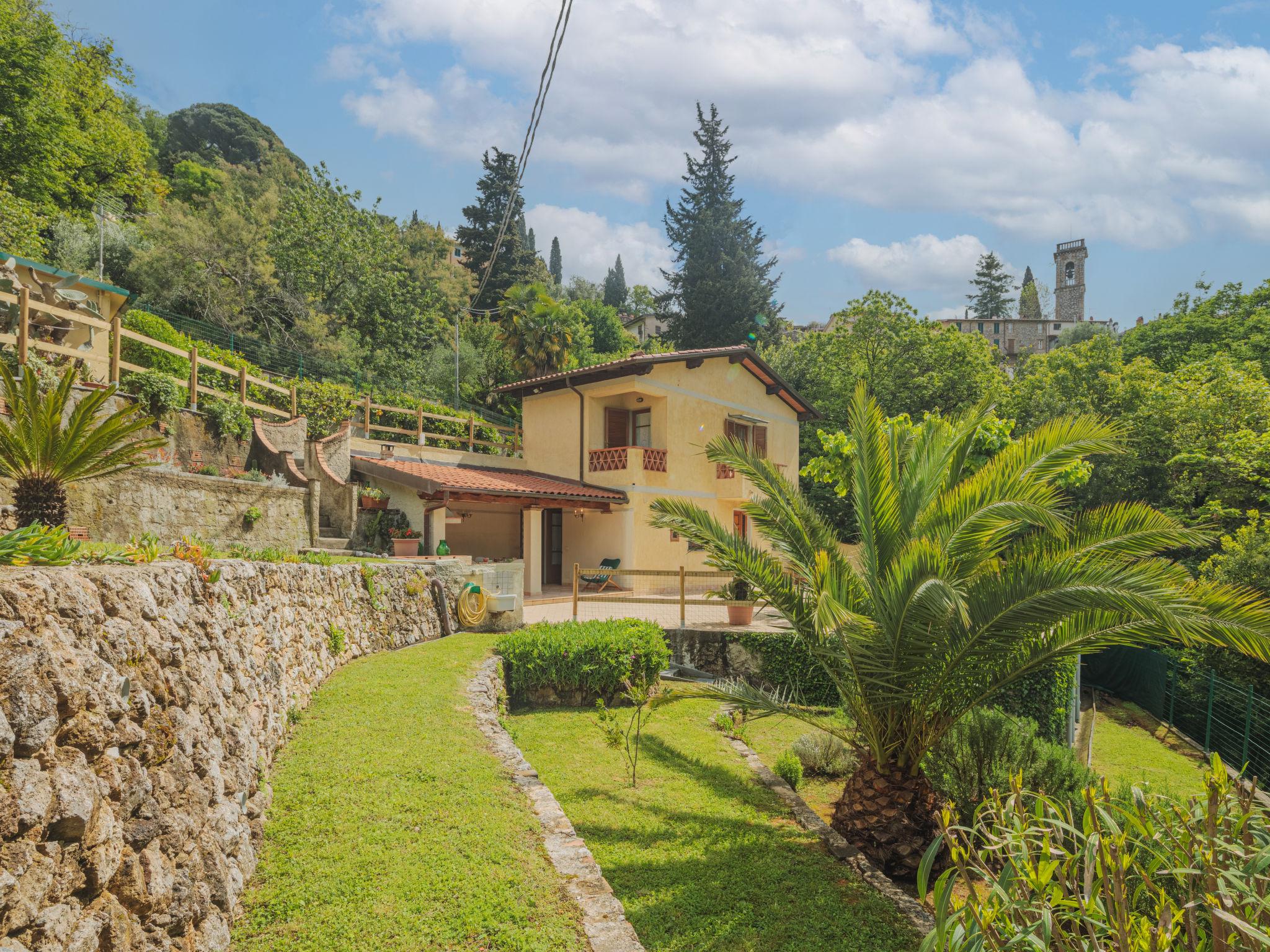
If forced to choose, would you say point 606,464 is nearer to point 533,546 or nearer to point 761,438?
point 533,546

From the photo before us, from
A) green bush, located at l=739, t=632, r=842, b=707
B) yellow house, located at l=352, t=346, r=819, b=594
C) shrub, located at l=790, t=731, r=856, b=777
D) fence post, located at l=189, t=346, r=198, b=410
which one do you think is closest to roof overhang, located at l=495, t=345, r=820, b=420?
yellow house, located at l=352, t=346, r=819, b=594

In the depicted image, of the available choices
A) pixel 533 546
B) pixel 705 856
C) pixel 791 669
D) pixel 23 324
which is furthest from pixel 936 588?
pixel 533 546

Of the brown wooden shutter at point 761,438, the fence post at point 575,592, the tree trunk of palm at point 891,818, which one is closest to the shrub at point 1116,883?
the tree trunk of palm at point 891,818

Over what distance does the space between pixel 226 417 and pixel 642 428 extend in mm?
12040

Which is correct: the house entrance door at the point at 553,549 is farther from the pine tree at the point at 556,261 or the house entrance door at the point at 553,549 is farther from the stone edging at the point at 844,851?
the pine tree at the point at 556,261

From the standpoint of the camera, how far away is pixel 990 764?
760cm

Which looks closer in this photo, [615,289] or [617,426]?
[617,426]

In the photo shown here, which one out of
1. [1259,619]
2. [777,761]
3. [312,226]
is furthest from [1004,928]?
[312,226]

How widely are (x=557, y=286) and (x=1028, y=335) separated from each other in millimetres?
48813

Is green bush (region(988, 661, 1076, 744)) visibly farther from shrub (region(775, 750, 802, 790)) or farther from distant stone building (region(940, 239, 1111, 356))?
distant stone building (region(940, 239, 1111, 356))

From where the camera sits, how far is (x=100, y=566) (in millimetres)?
3957

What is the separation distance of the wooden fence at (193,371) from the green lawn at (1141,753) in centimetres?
1732

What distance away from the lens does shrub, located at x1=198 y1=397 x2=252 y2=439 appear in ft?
51.1

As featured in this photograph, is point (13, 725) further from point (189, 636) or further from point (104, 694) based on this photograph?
point (189, 636)
